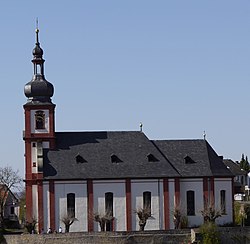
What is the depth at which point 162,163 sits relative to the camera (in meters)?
80.9

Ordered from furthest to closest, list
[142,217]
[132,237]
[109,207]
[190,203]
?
[190,203] < [109,207] < [142,217] < [132,237]

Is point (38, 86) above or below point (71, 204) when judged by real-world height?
above

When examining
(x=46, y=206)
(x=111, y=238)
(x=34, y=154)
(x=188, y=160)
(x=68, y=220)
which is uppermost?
(x=34, y=154)

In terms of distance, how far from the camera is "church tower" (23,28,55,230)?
79.4m

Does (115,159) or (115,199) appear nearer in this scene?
(115,199)

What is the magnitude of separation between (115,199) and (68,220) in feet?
14.1

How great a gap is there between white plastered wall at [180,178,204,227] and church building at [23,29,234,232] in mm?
81

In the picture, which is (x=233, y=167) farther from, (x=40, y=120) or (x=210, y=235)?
(x=210, y=235)

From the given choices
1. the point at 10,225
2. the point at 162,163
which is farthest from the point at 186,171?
the point at 10,225

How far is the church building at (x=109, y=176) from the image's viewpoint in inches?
3095

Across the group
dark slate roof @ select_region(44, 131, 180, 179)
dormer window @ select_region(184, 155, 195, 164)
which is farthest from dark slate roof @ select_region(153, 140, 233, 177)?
dark slate roof @ select_region(44, 131, 180, 179)

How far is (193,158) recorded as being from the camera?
82.0m

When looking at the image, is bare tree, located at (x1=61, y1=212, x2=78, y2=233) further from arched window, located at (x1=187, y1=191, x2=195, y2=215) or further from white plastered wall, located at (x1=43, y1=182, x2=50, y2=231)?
arched window, located at (x1=187, y1=191, x2=195, y2=215)

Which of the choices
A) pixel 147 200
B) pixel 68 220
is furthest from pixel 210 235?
pixel 68 220
